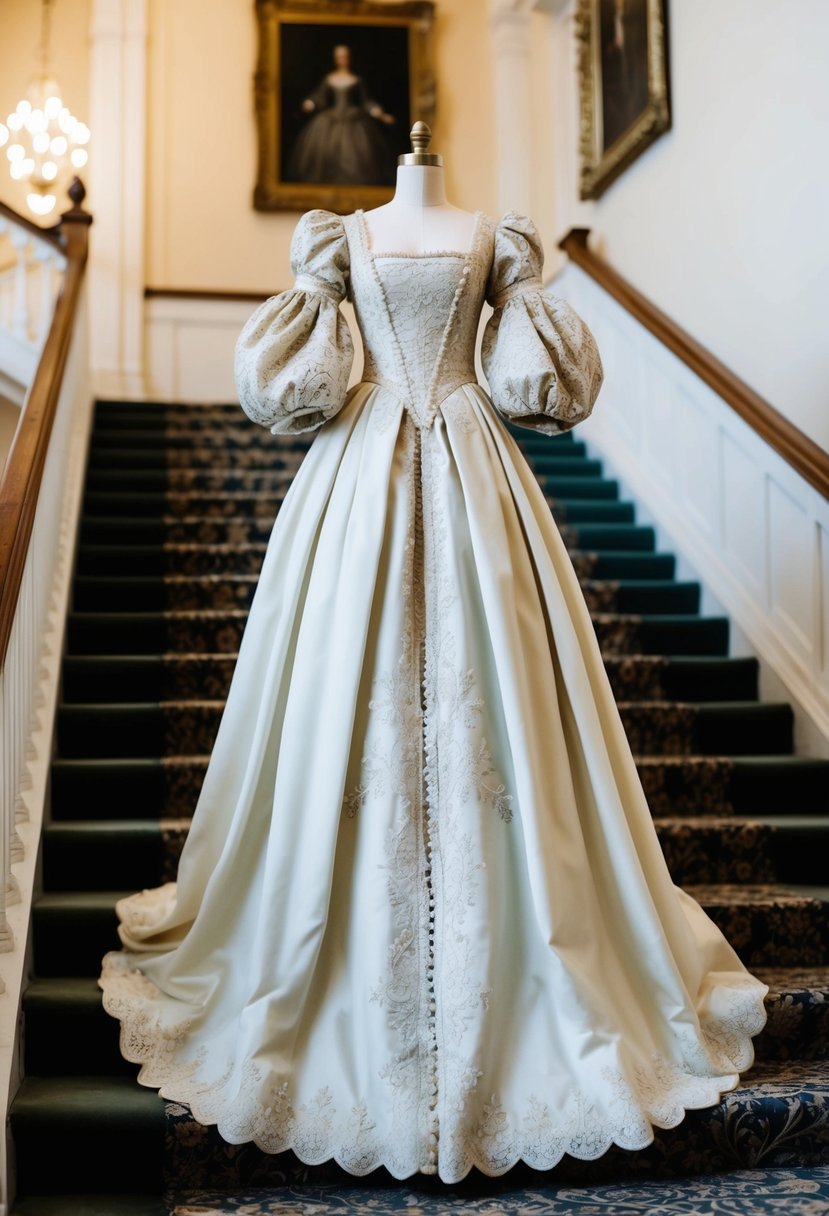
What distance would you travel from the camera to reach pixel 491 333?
94.9 inches

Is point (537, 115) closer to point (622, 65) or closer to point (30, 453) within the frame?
point (622, 65)

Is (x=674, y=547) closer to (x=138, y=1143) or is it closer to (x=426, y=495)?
(x=426, y=495)

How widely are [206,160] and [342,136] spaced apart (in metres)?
0.79

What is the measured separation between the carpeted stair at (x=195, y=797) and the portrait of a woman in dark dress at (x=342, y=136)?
79.8 inches

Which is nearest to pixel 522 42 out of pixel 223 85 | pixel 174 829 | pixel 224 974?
pixel 223 85

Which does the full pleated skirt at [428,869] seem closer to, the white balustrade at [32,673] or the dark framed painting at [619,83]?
the white balustrade at [32,673]

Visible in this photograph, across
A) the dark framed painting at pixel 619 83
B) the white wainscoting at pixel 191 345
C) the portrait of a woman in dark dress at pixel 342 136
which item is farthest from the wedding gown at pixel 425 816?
the portrait of a woman in dark dress at pixel 342 136

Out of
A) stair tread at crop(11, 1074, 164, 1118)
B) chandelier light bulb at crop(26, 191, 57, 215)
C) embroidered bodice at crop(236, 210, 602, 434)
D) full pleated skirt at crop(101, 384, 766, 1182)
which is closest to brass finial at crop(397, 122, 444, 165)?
embroidered bodice at crop(236, 210, 602, 434)

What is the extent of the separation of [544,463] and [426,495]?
9.83 feet

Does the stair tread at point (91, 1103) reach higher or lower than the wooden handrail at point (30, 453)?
lower

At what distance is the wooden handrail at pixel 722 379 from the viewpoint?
3.37 metres

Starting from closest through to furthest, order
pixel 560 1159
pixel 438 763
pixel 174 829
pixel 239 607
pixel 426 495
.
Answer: pixel 560 1159, pixel 438 763, pixel 426 495, pixel 174 829, pixel 239 607

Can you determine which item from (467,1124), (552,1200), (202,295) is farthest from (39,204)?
(552,1200)

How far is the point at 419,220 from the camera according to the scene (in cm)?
233
